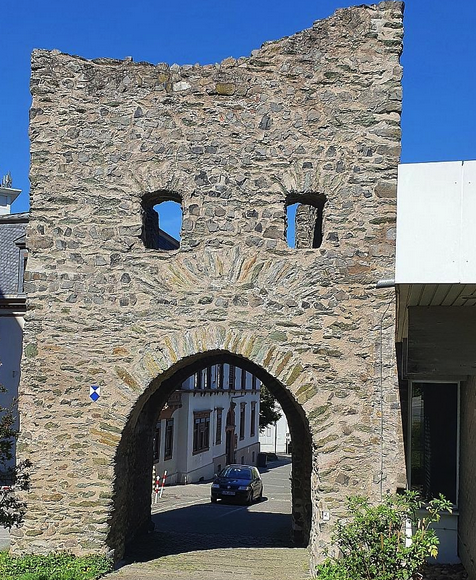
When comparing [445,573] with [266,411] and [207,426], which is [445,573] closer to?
[207,426]

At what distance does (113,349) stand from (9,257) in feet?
44.9

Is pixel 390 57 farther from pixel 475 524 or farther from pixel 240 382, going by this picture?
pixel 240 382

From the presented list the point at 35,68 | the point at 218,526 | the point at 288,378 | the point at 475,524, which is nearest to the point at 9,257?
the point at 218,526

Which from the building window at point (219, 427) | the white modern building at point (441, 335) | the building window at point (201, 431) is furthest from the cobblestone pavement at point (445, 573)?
the building window at point (219, 427)

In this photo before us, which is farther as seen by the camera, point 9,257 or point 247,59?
point 9,257

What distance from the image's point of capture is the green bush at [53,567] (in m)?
9.23

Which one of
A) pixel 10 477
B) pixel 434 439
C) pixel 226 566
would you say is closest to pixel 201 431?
pixel 226 566

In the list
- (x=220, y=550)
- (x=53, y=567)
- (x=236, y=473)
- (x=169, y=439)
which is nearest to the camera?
(x=53, y=567)

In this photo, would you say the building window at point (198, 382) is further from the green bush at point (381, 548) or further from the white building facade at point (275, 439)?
the white building facade at point (275, 439)

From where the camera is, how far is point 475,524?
29.2 feet

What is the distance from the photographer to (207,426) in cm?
2888

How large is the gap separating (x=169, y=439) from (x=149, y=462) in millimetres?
11978

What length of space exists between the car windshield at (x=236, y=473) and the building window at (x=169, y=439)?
11.2 feet

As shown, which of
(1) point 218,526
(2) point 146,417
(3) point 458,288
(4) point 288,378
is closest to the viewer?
(3) point 458,288
